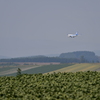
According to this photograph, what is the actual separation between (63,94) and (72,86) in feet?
6.91

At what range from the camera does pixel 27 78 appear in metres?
22.8

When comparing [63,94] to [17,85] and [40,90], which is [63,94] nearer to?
[40,90]

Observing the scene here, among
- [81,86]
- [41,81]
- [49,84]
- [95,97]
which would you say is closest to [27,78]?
[41,81]

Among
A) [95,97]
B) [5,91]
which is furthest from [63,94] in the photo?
A: [5,91]

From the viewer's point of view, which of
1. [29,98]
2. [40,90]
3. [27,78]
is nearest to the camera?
[29,98]

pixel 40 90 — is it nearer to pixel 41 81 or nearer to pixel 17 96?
pixel 17 96

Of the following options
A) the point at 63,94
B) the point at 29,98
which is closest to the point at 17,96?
the point at 29,98

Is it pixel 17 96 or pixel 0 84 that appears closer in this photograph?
pixel 17 96

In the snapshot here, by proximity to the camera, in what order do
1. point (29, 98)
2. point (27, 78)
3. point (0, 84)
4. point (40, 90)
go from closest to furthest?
point (29, 98) < point (40, 90) < point (0, 84) < point (27, 78)

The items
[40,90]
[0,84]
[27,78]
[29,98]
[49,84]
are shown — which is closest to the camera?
[29,98]

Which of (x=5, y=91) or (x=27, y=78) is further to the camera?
(x=27, y=78)

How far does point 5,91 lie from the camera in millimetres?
18188

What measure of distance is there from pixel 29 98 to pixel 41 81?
4.73 m

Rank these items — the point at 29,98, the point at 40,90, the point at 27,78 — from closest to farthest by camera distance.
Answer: the point at 29,98 → the point at 40,90 → the point at 27,78
